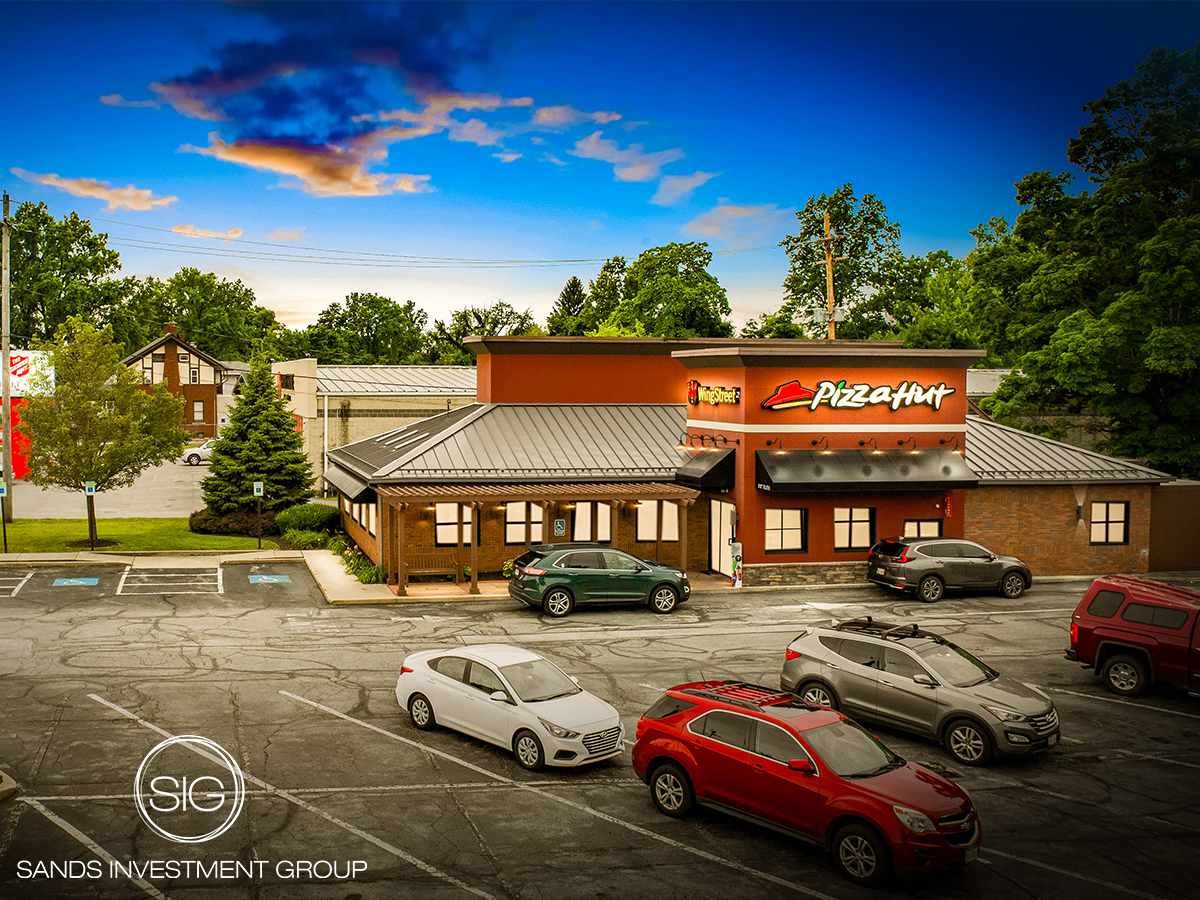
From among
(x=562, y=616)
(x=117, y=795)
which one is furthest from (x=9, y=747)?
(x=562, y=616)

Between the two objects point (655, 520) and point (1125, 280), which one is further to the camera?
point (1125, 280)

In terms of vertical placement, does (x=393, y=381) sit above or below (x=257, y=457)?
above

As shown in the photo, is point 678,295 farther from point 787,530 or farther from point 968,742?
point 968,742

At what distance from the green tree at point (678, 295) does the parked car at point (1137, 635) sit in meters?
51.2

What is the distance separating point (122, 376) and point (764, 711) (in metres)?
30.6

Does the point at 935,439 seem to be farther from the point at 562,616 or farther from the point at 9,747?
the point at 9,747

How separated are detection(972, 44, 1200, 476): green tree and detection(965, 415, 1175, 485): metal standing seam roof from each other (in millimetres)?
4478

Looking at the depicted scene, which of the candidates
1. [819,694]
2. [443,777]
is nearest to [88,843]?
[443,777]

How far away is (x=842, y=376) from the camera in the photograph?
3045 centimetres

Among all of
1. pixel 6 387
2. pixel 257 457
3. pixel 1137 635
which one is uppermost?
pixel 6 387

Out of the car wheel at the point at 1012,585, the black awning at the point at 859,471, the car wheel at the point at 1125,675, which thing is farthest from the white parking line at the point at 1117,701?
the black awning at the point at 859,471

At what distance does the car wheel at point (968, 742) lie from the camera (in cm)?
1455

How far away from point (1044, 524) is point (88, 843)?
29.2 m

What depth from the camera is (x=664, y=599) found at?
85.4ft
